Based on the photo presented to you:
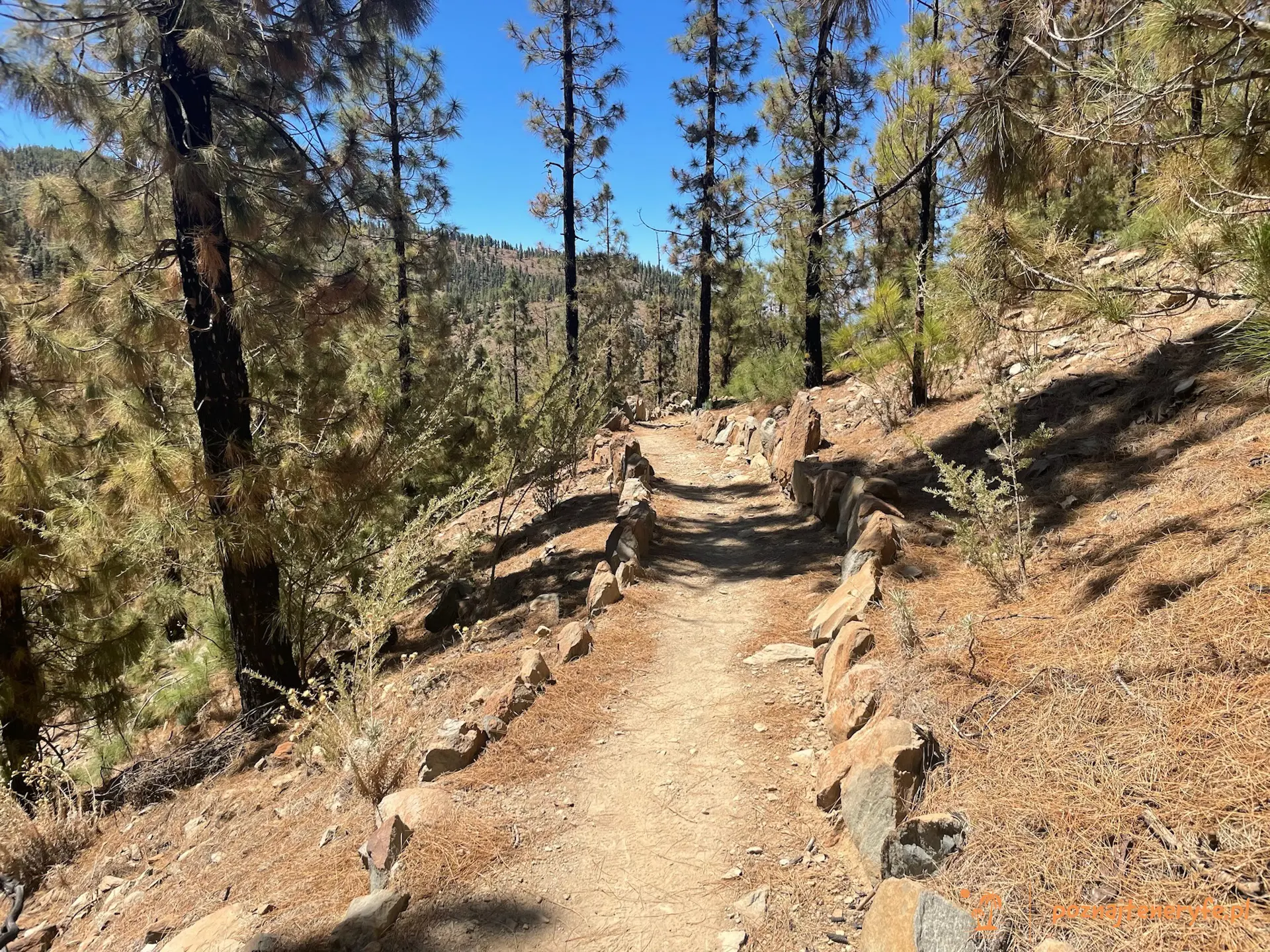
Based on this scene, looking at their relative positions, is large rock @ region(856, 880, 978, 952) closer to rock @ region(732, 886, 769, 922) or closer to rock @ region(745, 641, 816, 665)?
rock @ region(732, 886, 769, 922)

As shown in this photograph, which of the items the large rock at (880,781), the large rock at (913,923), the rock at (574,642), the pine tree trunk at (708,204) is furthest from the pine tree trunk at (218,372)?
the pine tree trunk at (708,204)

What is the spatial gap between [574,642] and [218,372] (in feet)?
12.9

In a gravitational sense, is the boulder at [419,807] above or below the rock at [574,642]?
below

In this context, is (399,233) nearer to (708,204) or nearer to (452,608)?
(452,608)

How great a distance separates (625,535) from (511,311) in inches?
1864

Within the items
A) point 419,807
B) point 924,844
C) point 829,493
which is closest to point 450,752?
point 419,807

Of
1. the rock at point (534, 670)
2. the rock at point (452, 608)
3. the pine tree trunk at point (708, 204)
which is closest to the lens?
the rock at point (534, 670)

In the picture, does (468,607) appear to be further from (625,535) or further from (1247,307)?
(1247,307)

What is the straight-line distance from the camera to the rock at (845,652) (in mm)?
3670

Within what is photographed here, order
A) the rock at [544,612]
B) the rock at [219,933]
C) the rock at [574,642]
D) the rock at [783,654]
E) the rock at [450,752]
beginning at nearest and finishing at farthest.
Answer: the rock at [219,933]
the rock at [450,752]
the rock at [783,654]
the rock at [574,642]
the rock at [544,612]

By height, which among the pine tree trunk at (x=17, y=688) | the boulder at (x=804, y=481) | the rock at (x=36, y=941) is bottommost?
the rock at (x=36, y=941)

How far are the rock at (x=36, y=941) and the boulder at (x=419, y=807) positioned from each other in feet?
7.79

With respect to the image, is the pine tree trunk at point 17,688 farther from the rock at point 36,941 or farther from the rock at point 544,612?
the rock at point 544,612

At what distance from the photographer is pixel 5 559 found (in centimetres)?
548
